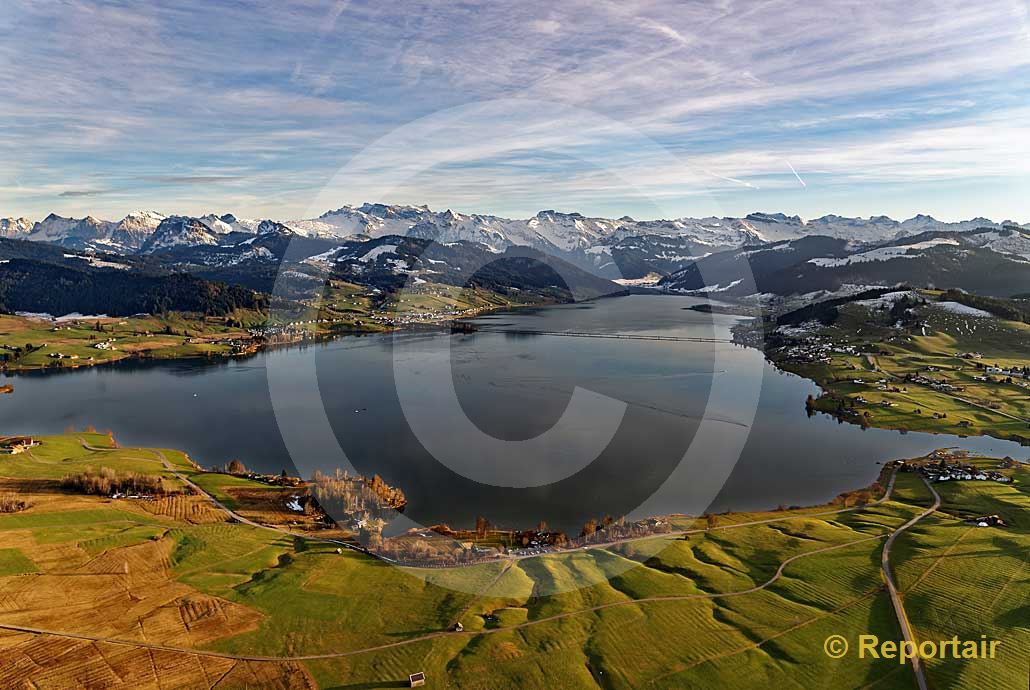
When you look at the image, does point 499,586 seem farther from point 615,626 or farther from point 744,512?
point 744,512

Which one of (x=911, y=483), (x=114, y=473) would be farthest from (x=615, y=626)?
(x=114, y=473)

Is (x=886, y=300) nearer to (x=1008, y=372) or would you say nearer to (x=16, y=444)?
(x=1008, y=372)

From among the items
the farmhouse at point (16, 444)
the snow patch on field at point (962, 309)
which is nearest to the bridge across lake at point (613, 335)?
the snow patch on field at point (962, 309)

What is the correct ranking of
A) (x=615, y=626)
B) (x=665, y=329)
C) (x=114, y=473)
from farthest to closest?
(x=665, y=329) → (x=114, y=473) → (x=615, y=626)

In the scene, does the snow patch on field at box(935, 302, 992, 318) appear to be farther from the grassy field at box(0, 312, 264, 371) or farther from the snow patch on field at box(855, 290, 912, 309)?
the grassy field at box(0, 312, 264, 371)

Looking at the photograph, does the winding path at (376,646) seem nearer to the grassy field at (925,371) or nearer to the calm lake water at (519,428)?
the calm lake water at (519,428)

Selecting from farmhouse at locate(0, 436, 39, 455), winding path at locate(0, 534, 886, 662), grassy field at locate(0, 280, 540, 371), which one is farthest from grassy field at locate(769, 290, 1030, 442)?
grassy field at locate(0, 280, 540, 371)
